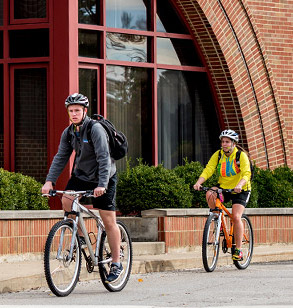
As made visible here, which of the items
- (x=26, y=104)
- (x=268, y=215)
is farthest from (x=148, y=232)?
(x=26, y=104)

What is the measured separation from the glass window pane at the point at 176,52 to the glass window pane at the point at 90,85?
1.66m

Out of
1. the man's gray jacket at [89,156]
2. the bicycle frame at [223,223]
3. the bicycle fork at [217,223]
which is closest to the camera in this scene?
the man's gray jacket at [89,156]

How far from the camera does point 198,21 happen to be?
691 inches

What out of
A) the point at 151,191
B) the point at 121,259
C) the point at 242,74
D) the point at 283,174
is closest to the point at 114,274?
the point at 121,259

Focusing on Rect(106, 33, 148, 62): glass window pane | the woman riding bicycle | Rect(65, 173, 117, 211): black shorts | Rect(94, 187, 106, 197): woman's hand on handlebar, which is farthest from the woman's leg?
Rect(106, 33, 148, 62): glass window pane

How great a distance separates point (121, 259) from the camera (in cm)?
980

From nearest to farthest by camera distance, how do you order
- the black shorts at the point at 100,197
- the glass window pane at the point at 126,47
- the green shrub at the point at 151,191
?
the black shorts at the point at 100,197 < the green shrub at the point at 151,191 < the glass window pane at the point at 126,47

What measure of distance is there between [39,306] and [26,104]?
8.14 metres

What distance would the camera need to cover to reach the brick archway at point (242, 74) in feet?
57.8

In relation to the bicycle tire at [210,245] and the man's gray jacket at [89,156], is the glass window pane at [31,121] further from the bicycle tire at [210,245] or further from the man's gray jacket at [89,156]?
the man's gray jacket at [89,156]

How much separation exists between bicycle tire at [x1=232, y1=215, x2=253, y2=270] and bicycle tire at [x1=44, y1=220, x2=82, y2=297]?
3.59 metres

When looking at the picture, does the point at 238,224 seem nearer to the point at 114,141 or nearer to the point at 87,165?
the point at 114,141

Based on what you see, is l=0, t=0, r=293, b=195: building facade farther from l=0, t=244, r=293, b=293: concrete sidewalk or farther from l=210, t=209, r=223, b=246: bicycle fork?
l=210, t=209, r=223, b=246: bicycle fork

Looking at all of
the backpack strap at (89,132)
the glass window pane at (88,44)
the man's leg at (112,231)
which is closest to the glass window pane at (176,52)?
the glass window pane at (88,44)
